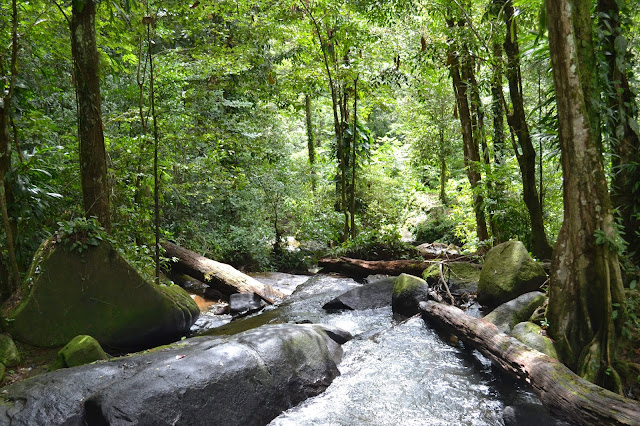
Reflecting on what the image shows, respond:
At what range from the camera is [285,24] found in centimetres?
1182

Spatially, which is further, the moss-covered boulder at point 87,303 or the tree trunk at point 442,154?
the tree trunk at point 442,154

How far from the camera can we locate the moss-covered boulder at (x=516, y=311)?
5.43m

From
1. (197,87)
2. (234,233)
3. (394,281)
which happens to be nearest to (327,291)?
(394,281)

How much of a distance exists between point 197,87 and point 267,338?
9.76 m

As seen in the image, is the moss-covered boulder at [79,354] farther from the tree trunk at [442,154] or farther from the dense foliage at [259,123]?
the tree trunk at [442,154]

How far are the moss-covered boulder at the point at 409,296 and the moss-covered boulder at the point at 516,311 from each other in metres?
1.62

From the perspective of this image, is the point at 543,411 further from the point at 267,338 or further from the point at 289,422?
the point at 267,338

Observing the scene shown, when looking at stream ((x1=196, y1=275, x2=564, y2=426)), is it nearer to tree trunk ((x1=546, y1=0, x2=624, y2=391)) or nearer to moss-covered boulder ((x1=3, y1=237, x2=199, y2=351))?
tree trunk ((x1=546, y1=0, x2=624, y2=391))

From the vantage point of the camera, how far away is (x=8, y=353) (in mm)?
4449

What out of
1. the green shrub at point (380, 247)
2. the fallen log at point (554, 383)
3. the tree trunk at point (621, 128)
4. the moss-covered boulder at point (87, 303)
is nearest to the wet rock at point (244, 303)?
the moss-covered boulder at point (87, 303)

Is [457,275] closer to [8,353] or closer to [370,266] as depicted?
[370,266]

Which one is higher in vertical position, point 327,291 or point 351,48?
point 351,48

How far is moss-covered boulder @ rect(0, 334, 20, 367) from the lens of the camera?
14.4 ft

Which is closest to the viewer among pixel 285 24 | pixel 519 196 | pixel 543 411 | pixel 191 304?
pixel 543 411
